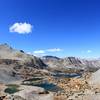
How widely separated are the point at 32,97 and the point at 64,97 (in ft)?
45.9

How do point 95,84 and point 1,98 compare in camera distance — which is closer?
point 1,98

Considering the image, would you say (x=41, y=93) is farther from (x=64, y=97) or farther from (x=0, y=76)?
(x=0, y=76)

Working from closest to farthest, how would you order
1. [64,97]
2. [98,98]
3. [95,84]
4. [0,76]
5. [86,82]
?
[98,98]
[64,97]
[95,84]
[86,82]
[0,76]

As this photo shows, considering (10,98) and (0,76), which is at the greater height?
(0,76)

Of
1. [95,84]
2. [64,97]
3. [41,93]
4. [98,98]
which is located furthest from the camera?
[95,84]

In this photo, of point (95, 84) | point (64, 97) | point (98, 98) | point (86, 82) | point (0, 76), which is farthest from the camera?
point (0, 76)

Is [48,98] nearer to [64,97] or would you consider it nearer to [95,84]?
[64,97]

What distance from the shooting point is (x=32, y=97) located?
10050cm

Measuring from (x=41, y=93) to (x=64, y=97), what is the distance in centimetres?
1880

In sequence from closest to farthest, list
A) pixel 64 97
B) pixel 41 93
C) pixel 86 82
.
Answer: pixel 64 97
pixel 41 93
pixel 86 82

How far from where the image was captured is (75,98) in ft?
296

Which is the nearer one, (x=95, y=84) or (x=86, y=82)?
(x=95, y=84)

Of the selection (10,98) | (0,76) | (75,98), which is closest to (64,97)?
(75,98)

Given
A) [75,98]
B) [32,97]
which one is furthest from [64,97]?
[32,97]
